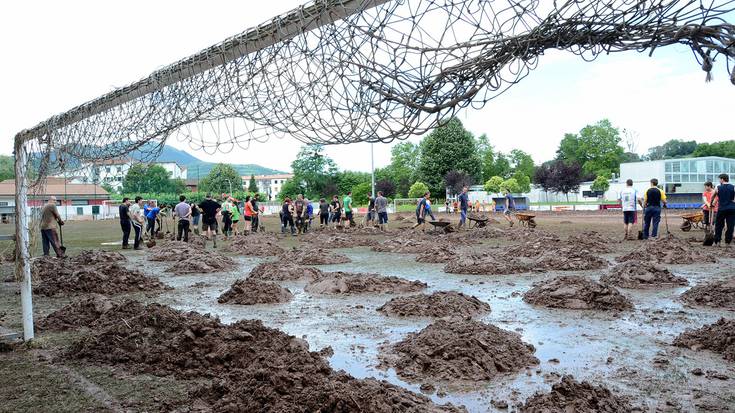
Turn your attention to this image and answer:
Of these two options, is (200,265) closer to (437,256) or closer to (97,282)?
(97,282)

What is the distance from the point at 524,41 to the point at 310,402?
2954mm

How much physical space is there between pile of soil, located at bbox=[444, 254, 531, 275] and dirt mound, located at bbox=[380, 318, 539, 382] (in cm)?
579

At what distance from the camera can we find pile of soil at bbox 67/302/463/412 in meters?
4.01

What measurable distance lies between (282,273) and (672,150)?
136 meters

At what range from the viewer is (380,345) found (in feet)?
20.7

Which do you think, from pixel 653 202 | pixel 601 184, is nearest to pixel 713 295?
pixel 653 202

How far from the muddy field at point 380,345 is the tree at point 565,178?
53.9m

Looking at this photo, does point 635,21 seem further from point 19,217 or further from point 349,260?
point 349,260

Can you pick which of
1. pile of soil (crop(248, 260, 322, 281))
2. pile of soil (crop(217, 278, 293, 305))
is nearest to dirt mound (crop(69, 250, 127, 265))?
pile of soil (crop(248, 260, 322, 281))

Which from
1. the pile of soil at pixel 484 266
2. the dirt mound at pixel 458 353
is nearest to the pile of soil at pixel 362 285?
the pile of soil at pixel 484 266

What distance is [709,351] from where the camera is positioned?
18.9 feet

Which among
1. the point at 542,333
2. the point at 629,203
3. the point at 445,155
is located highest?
the point at 445,155

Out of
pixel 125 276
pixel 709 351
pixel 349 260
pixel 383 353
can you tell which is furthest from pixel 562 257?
pixel 125 276

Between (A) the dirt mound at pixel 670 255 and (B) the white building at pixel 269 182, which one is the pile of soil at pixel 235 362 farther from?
(B) the white building at pixel 269 182
